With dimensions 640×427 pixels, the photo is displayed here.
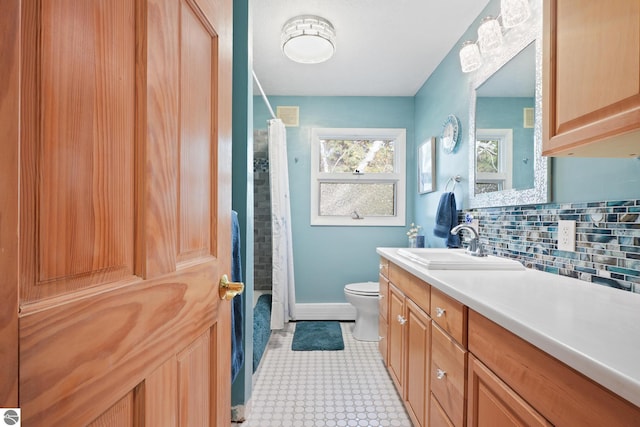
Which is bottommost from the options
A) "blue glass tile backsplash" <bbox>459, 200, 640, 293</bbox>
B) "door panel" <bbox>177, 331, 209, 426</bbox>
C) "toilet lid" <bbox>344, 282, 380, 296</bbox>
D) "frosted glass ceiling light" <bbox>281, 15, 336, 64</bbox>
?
"toilet lid" <bbox>344, 282, 380, 296</bbox>

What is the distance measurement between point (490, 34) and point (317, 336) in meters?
2.47

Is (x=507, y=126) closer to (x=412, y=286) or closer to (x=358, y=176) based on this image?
(x=412, y=286)

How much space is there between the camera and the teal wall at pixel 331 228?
3.12m

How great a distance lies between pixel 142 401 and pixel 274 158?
2.26 m

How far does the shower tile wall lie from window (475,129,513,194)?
2026 mm

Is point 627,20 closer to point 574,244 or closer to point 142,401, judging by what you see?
point 574,244

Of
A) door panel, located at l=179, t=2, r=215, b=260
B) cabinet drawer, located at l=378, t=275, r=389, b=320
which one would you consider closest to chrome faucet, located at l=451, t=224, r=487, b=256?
cabinet drawer, located at l=378, t=275, r=389, b=320

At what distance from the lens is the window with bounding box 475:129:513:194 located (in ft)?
5.14

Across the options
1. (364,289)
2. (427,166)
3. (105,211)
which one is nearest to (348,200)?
(427,166)

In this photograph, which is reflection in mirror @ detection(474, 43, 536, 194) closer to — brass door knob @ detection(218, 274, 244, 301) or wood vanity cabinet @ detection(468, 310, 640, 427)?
wood vanity cabinet @ detection(468, 310, 640, 427)

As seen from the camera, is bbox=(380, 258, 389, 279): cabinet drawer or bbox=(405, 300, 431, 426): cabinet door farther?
bbox=(380, 258, 389, 279): cabinet drawer

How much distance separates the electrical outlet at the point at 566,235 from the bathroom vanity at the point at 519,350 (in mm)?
122

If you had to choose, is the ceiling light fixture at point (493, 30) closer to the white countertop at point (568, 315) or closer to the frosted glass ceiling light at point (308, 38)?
the frosted glass ceiling light at point (308, 38)

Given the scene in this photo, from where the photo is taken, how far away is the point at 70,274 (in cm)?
39
